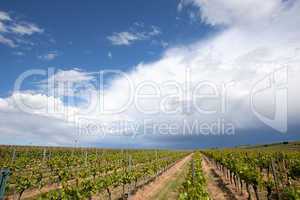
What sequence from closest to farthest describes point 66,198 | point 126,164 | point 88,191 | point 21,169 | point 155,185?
point 66,198 → point 88,191 → point 155,185 → point 21,169 → point 126,164

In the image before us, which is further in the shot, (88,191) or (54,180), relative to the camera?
(54,180)

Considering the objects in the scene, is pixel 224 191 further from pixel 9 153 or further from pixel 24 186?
pixel 9 153

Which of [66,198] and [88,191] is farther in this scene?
[88,191]

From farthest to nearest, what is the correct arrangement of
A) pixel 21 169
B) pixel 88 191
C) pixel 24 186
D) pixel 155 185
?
pixel 21 169 → pixel 155 185 → pixel 24 186 → pixel 88 191

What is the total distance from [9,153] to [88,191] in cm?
3683

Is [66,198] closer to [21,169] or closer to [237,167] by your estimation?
[237,167]

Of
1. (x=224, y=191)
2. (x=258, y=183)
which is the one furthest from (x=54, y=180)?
(x=258, y=183)

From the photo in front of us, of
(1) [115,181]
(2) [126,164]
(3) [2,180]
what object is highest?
(3) [2,180]

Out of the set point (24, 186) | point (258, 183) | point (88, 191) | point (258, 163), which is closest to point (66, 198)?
point (88, 191)

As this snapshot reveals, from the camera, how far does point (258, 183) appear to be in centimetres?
1450

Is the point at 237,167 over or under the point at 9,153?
over

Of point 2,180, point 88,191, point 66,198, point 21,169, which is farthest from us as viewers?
point 21,169

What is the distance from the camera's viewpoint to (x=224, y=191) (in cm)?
1895

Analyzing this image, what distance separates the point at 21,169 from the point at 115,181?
1527cm
